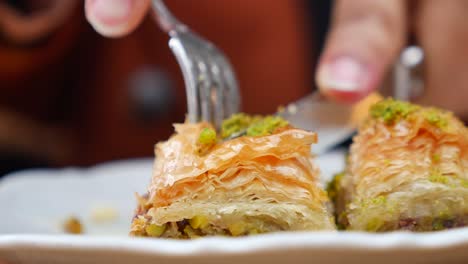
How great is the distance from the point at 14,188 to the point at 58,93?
2.39 metres

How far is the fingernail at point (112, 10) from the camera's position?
8.06 ft

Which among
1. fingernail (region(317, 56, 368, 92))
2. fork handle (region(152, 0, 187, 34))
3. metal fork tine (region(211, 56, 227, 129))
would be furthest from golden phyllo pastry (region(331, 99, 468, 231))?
fork handle (region(152, 0, 187, 34))

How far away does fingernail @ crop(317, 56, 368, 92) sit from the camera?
9.91ft

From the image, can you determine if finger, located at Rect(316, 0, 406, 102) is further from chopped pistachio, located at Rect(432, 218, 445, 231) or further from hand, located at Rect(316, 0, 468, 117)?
chopped pistachio, located at Rect(432, 218, 445, 231)

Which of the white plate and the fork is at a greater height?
the fork

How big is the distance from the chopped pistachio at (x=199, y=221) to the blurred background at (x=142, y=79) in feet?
10.3

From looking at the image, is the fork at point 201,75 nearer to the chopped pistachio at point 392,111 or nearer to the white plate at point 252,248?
the chopped pistachio at point 392,111

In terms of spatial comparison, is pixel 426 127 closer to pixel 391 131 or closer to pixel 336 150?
pixel 391 131

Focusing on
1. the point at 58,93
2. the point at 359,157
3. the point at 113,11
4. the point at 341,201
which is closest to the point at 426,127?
the point at 359,157

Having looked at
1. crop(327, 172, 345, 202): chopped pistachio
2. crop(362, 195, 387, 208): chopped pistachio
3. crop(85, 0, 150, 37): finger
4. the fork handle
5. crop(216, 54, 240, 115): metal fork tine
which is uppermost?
the fork handle

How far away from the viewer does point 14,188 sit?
10.8 feet

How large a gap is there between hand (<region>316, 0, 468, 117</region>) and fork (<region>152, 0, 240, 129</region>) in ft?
1.79

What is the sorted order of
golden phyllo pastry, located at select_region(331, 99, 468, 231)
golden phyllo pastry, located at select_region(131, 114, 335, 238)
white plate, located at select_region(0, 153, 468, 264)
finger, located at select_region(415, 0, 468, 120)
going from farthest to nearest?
finger, located at select_region(415, 0, 468, 120) < golden phyllo pastry, located at select_region(331, 99, 468, 231) < golden phyllo pastry, located at select_region(131, 114, 335, 238) < white plate, located at select_region(0, 153, 468, 264)

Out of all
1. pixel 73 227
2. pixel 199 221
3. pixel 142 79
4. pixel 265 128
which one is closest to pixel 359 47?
pixel 265 128
